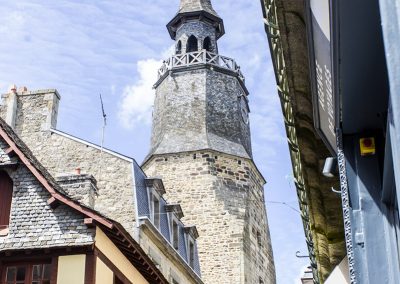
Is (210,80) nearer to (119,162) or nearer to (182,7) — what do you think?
(182,7)

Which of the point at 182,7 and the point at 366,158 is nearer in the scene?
the point at 366,158

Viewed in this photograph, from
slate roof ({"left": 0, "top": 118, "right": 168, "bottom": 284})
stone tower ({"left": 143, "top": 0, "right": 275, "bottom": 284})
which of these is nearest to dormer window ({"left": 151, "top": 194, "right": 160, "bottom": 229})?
slate roof ({"left": 0, "top": 118, "right": 168, "bottom": 284})

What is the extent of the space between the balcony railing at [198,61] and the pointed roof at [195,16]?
3.43 m

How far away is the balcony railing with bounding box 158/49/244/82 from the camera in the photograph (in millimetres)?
37625

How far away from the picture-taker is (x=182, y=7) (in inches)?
1645

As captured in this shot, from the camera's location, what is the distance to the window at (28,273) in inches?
568

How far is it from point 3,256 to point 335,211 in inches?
414

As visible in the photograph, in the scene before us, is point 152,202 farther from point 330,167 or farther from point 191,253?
point 330,167

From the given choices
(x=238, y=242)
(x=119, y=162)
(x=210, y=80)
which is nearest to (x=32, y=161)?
(x=119, y=162)

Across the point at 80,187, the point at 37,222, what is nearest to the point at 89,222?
the point at 37,222

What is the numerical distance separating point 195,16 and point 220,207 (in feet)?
41.9

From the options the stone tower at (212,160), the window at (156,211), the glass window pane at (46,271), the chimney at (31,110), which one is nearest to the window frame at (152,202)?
the window at (156,211)

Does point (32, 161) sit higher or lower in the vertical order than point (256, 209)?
lower

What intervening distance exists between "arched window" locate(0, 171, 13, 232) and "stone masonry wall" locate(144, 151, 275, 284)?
1573 cm
